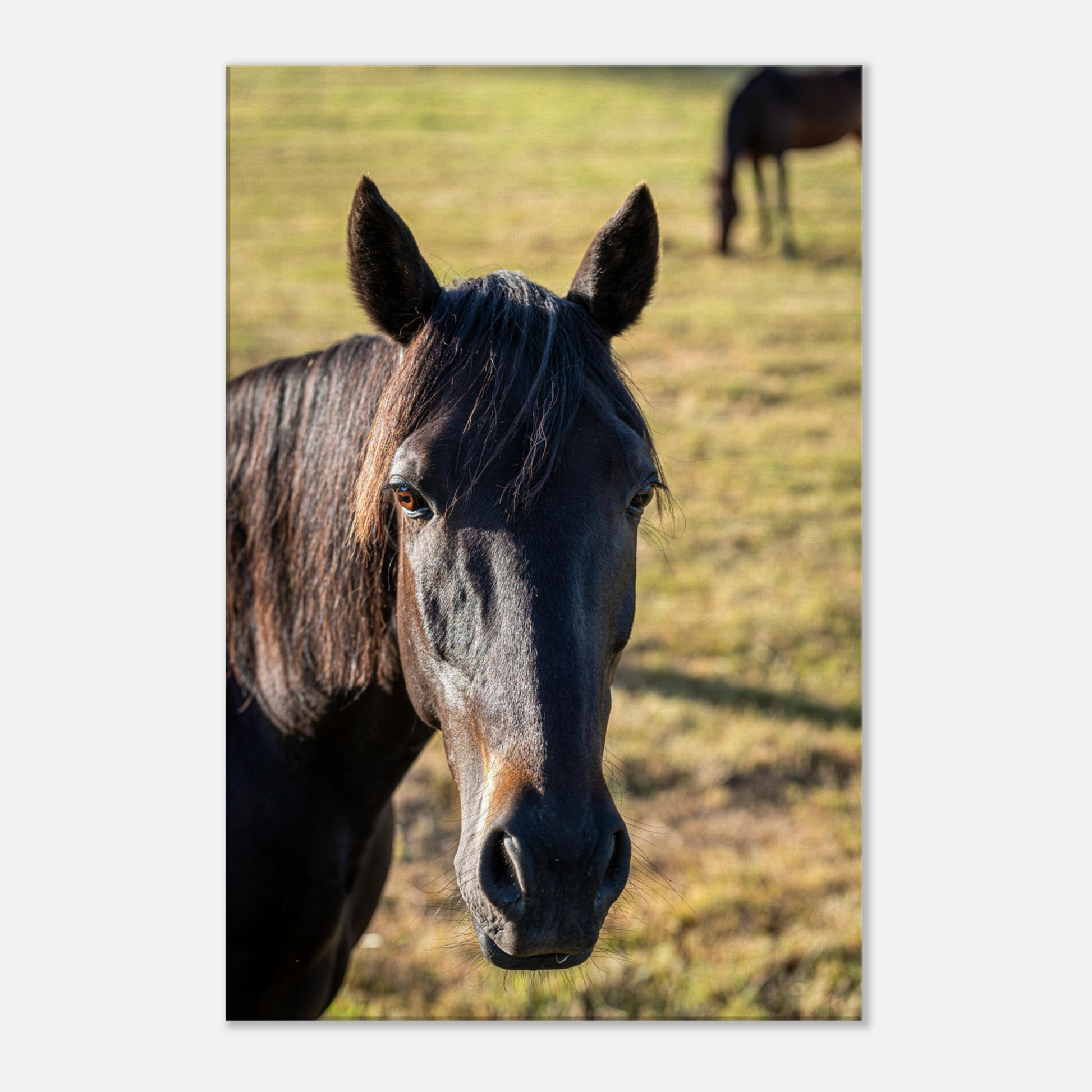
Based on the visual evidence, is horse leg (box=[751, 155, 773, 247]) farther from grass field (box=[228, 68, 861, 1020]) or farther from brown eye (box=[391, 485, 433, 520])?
brown eye (box=[391, 485, 433, 520])

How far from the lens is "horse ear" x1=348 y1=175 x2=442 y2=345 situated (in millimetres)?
1450

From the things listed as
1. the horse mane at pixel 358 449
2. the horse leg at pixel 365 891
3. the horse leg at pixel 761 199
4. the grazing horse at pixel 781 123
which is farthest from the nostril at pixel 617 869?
the horse leg at pixel 761 199

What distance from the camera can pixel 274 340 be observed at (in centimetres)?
325

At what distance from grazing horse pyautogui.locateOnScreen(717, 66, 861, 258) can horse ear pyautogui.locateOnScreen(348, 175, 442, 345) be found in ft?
4.74

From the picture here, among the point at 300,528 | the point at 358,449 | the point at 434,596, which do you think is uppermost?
the point at 358,449

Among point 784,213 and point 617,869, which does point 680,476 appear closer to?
point 784,213

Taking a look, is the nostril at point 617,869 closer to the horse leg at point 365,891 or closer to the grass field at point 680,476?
the grass field at point 680,476

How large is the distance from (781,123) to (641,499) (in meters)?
1.82
